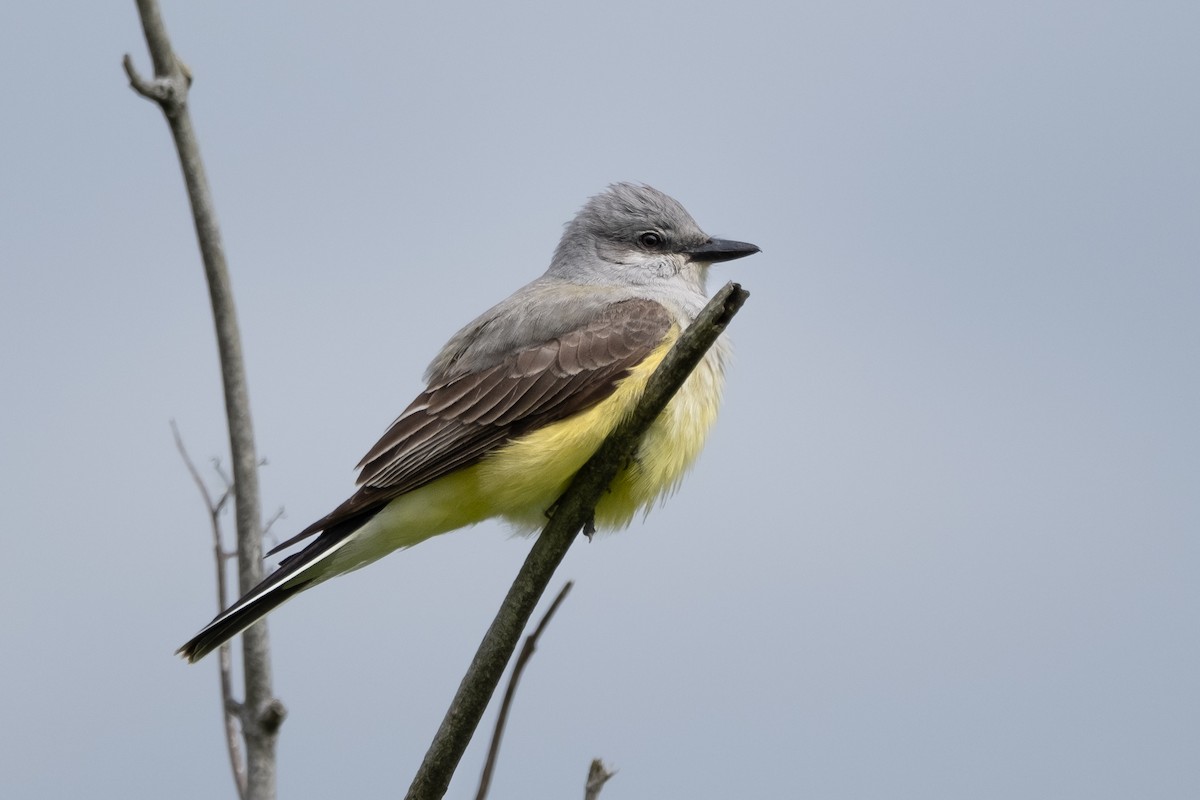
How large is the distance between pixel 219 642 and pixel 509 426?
4.78 feet

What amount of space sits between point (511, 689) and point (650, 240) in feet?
12.9

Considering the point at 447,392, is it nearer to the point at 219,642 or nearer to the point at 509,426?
the point at 509,426

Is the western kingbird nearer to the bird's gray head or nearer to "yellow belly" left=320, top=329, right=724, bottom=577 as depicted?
"yellow belly" left=320, top=329, right=724, bottom=577

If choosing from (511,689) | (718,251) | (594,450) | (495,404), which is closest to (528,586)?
(511,689)

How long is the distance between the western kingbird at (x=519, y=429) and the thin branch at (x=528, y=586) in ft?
2.83

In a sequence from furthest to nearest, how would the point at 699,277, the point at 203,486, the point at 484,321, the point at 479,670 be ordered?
the point at 699,277, the point at 484,321, the point at 203,486, the point at 479,670

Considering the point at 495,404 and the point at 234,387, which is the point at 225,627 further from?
the point at 495,404

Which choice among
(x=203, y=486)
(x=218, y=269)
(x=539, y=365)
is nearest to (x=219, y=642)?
(x=203, y=486)

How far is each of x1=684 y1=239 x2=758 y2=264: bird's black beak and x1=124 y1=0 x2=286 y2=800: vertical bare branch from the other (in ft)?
9.30

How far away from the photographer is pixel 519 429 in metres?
5.71

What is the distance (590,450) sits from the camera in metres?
5.57

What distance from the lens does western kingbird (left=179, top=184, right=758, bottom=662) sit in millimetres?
5547

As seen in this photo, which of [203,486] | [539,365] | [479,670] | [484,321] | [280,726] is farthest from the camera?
[484,321]

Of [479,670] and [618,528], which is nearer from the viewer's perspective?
[479,670]
